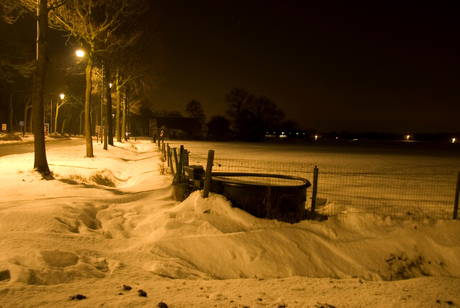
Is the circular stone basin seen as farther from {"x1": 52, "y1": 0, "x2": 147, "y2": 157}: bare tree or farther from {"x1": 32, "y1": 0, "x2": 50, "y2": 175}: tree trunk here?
{"x1": 52, "y1": 0, "x2": 147, "y2": 157}: bare tree

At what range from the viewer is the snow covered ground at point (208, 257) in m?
3.86

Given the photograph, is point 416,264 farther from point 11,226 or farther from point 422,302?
point 11,226

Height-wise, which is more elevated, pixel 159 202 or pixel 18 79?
pixel 18 79

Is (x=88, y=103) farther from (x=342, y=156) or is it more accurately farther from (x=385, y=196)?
(x=342, y=156)


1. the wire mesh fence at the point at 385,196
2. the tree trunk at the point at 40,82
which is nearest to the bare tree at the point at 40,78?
the tree trunk at the point at 40,82

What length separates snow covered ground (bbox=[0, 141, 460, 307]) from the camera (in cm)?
386

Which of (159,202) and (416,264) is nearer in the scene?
(416,264)

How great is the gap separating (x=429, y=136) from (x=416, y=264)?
608 ft

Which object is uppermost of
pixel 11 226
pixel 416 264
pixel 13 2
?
pixel 13 2

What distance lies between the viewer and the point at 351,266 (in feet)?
17.9

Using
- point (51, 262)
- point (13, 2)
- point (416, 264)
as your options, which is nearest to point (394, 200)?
point (416, 264)

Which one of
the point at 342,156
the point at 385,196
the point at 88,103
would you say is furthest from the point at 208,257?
the point at 342,156

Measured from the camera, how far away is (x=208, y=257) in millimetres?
5340

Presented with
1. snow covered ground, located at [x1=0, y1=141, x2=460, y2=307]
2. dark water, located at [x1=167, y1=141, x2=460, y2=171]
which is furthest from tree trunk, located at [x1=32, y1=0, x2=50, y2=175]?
dark water, located at [x1=167, y1=141, x2=460, y2=171]
